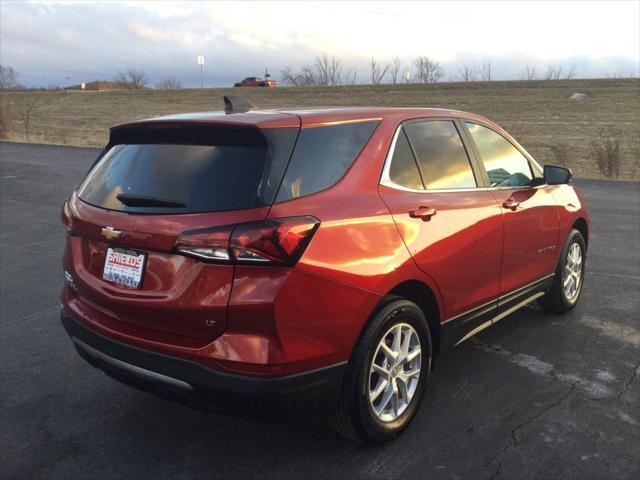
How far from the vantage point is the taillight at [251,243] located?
8.07 feet

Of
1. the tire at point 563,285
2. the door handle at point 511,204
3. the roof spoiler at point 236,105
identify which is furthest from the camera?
the tire at point 563,285

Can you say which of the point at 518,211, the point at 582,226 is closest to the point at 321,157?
the point at 518,211

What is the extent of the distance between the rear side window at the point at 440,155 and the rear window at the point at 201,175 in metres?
0.99

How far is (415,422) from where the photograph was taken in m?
3.32

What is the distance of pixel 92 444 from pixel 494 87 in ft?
163

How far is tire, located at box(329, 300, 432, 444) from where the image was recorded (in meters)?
2.82

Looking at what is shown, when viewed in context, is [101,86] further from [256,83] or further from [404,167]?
[404,167]

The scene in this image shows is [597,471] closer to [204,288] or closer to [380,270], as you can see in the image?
[380,270]

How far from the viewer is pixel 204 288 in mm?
2531

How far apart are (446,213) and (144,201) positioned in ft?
5.57

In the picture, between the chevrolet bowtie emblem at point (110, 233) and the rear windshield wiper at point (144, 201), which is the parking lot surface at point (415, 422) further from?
the rear windshield wiper at point (144, 201)

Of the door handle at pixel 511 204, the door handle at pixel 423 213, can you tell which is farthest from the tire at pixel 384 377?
the door handle at pixel 511 204

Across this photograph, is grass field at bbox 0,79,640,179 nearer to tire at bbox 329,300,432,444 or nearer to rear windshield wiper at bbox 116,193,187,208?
tire at bbox 329,300,432,444

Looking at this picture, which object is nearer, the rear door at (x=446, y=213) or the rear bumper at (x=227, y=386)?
the rear bumper at (x=227, y=386)
